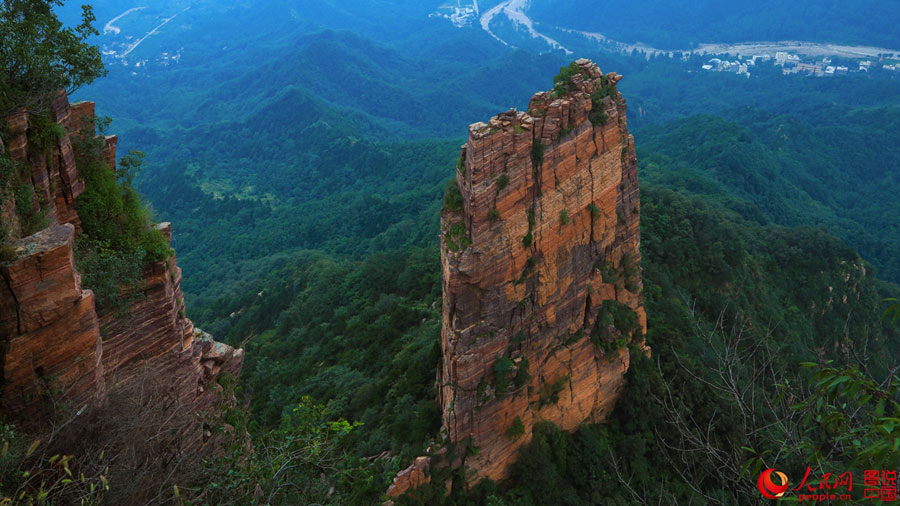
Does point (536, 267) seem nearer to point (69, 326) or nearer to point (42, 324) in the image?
point (69, 326)

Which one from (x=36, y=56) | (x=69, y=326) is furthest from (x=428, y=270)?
(x=69, y=326)

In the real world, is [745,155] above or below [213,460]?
below

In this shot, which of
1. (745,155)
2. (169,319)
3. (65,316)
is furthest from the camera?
(745,155)

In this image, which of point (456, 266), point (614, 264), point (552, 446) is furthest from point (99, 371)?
point (614, 264)

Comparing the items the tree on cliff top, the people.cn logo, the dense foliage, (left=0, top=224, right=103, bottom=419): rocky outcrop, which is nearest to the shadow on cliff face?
(left=0, top=224, right=103, bottom=419): rocky outcrop

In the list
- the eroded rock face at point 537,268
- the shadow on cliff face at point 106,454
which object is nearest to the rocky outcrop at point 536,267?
the eroded rock face at point 537,268

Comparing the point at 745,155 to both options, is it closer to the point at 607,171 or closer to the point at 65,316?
the point at 607,171
